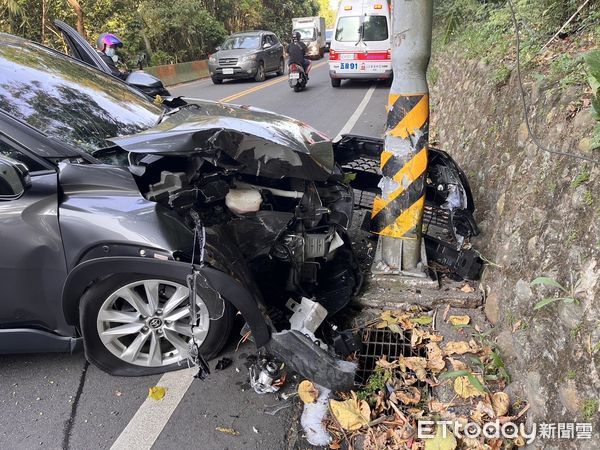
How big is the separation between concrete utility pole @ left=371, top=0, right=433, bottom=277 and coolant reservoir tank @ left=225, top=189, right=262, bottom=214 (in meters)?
0.98

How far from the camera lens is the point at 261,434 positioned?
92.3 inches

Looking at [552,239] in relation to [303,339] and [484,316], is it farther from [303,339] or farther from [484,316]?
[303,339]

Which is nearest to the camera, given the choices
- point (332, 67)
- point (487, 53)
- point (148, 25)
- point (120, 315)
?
point (120, 315)

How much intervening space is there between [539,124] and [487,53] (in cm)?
287

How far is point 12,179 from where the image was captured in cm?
230

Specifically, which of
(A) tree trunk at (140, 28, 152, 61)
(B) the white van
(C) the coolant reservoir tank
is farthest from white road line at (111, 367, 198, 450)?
(A) tree trunk at (140, 28, 152, 61)

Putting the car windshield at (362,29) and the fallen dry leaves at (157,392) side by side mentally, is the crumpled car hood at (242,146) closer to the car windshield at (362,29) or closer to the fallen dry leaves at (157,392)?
the fallen dry leaves at (157,392)

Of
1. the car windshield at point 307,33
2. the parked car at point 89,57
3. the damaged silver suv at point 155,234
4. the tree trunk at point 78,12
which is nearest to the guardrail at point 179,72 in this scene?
the tree trunk at point 78,12

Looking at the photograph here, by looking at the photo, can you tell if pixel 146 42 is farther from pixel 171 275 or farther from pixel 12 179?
pixel 171 275

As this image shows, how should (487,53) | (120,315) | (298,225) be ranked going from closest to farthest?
1. (120,315)
2. (298,225)
3. (487,53)

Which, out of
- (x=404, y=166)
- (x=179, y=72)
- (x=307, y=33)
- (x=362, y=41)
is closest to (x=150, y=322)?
(x=404, y=166)

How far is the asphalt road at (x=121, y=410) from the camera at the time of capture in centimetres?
235

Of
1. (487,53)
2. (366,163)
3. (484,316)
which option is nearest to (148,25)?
(487,53)

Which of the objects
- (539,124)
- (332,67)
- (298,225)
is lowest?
(332,67)
